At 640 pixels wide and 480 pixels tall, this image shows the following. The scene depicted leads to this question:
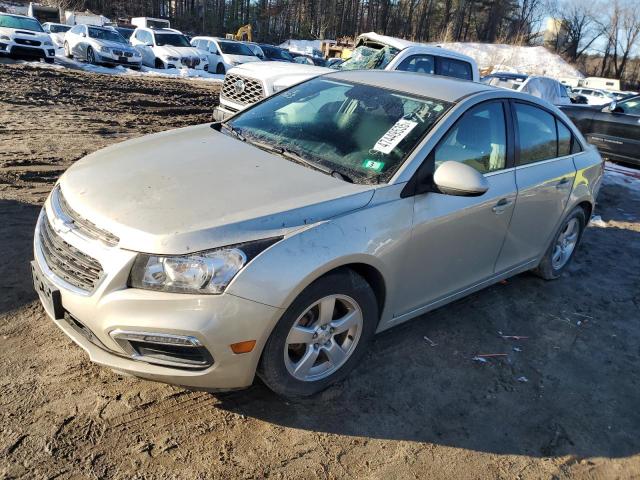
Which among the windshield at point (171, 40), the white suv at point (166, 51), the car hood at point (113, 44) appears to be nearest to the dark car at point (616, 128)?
the white suv at point (166, 51)

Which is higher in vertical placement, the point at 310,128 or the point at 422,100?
the point at 422,100

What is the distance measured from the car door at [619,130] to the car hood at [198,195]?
934 centimetres

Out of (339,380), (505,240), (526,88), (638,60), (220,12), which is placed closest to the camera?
(339,380)

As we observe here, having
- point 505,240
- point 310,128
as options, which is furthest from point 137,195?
point 505,240

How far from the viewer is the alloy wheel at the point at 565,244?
4834 millimetres

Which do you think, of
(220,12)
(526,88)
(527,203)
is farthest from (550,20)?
(527,203)

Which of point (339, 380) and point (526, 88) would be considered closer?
point (339, 380)

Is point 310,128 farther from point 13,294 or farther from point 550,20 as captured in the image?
point 550,20

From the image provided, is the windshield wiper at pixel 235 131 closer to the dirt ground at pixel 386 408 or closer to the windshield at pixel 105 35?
the dirt ground at pixel 386 408

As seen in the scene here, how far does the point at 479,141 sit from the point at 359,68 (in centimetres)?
553

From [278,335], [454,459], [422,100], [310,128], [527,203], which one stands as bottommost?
[454,459]

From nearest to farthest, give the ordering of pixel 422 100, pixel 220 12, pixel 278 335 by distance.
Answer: pixel 278 335, pixel 422 100, pixel 220 12

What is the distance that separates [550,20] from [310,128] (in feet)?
280

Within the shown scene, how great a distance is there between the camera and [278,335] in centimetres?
256
